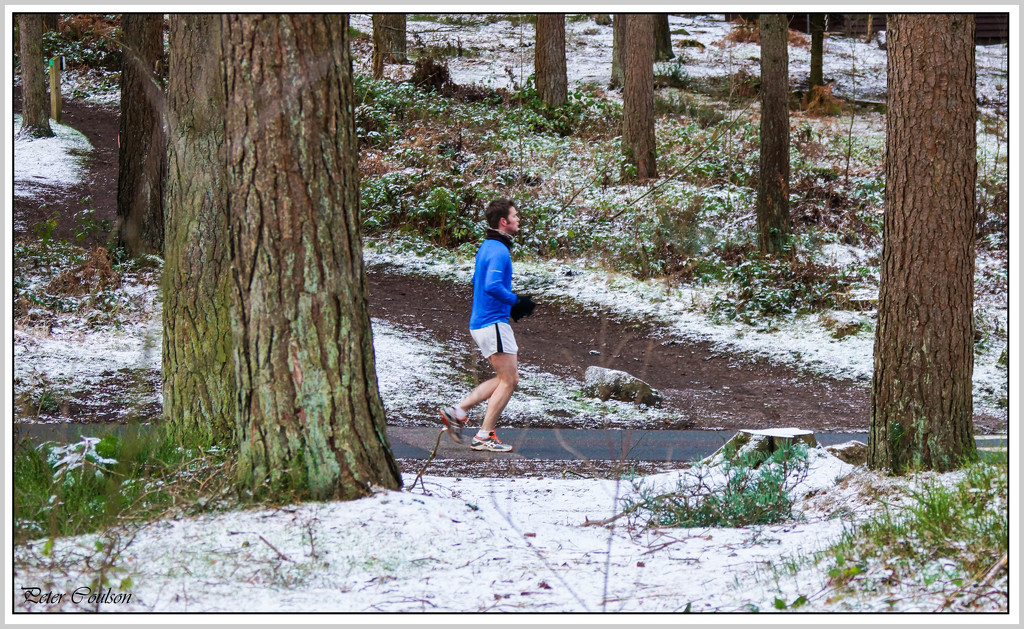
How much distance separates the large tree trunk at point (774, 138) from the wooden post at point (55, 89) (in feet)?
51.1

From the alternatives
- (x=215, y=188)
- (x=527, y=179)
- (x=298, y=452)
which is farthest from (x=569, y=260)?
(x=298, y=452)

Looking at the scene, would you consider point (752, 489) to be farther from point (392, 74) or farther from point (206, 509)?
point (392, 74)

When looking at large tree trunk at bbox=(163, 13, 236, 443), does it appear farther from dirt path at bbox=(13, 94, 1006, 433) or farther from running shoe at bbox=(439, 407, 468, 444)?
dirt path at bbox=(13, 94, 1006, 433)

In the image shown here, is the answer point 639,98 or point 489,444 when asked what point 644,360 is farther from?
point 639,98

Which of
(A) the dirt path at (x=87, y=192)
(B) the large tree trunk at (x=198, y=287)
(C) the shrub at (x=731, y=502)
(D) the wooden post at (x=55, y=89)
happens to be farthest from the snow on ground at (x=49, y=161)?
(C) the shrub at (x=731, y=502)

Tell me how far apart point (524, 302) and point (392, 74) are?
16.8m

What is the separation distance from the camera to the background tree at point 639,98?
52.2 feet

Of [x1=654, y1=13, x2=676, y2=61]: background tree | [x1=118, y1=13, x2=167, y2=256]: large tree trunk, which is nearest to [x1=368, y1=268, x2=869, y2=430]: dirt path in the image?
[x1=118, y1=13, x2=167, y2=256]: large tree trunk

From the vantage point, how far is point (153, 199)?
486 inches

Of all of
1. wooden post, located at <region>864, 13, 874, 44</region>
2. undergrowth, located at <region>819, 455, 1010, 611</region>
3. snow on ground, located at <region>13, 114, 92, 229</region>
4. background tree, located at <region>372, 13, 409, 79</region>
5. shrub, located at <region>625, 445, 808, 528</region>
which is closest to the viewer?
undergrowth, located at <region>819, 455, 1010, 611</region>

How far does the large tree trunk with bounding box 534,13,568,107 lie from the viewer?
2016 cm

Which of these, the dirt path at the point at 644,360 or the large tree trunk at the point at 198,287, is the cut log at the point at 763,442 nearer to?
the dirt path at the point at 644,360

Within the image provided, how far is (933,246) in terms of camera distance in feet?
17.1

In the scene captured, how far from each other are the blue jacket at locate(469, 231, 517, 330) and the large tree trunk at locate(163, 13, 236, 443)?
1877mm
